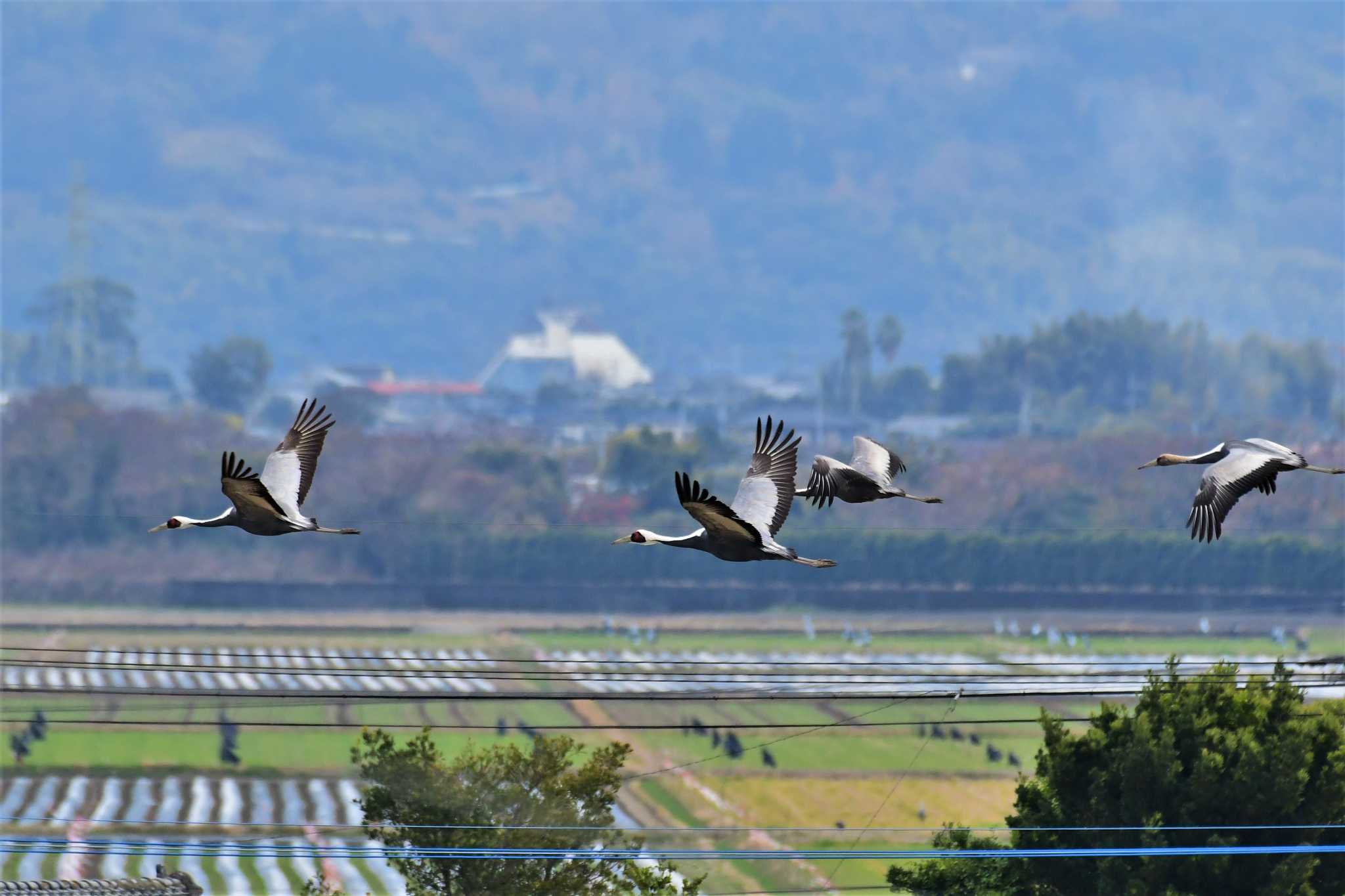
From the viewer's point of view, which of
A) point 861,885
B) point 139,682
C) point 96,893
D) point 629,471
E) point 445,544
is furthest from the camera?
point 629,471

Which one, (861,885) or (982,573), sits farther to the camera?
(982,573)

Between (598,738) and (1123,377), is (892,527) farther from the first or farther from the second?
(1123,377)

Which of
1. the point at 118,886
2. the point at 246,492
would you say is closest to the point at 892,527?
the point at 118,886

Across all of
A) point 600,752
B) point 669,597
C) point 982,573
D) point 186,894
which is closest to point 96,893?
point 186,894

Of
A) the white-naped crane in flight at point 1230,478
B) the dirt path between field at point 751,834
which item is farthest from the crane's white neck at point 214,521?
the dirt path between field at point 751,834

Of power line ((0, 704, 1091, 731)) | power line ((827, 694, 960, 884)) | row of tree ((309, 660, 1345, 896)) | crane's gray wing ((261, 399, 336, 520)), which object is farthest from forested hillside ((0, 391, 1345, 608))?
crane's gray wing ((261, 399, 336, 520))

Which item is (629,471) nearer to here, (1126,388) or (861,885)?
(1126,388)
